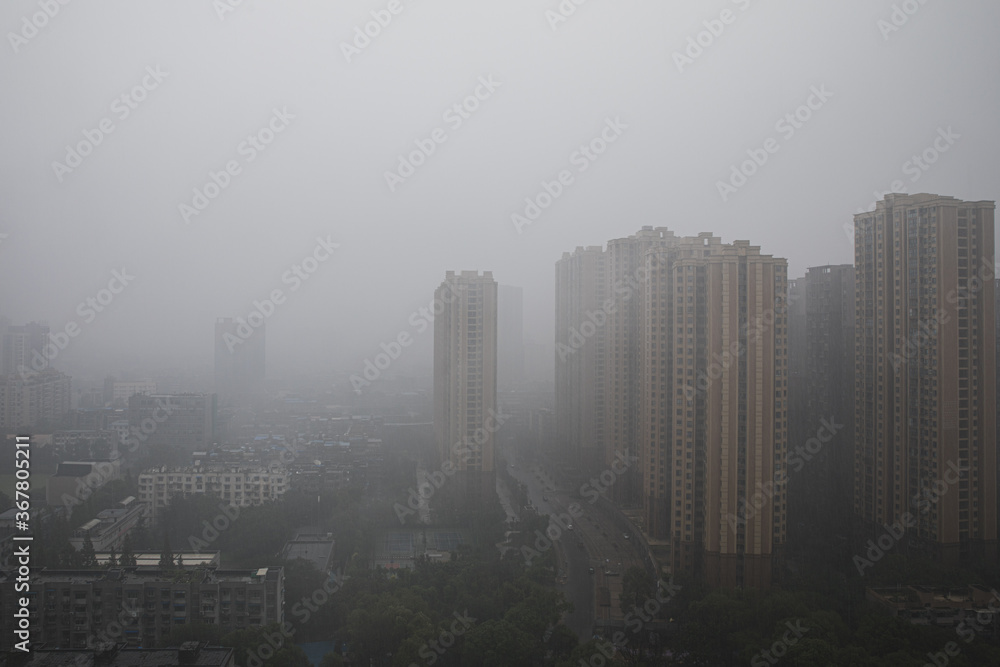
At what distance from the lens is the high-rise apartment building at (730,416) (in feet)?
19.1

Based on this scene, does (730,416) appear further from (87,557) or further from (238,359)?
(238,359)

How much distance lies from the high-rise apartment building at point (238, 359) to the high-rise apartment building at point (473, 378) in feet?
21.9

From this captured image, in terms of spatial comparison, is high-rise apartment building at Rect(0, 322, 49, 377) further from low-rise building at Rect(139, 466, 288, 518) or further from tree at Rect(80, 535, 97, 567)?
low-rise building at Rect(139, 466, 288, 518)

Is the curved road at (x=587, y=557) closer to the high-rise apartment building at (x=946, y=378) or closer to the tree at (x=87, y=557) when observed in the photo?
the high-rise apartment building at (x=946, y=378)

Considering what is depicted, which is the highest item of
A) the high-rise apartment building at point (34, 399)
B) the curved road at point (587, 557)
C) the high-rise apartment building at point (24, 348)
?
the high-rise apartment building at point (24, 348)

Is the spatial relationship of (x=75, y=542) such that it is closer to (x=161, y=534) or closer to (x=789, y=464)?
(x=161, y=534)

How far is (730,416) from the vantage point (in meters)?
5.87

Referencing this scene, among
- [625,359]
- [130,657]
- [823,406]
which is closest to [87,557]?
[130,657]

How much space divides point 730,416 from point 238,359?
1305cm

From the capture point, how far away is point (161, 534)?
7.57 metres

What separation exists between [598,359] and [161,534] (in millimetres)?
6683

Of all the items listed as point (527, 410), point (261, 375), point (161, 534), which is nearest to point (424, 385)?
point (527, 410)

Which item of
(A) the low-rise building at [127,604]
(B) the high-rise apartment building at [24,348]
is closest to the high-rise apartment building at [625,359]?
(A) the low-rise building at [127,604]

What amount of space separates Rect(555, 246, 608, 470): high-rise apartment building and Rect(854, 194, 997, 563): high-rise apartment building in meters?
4.54
